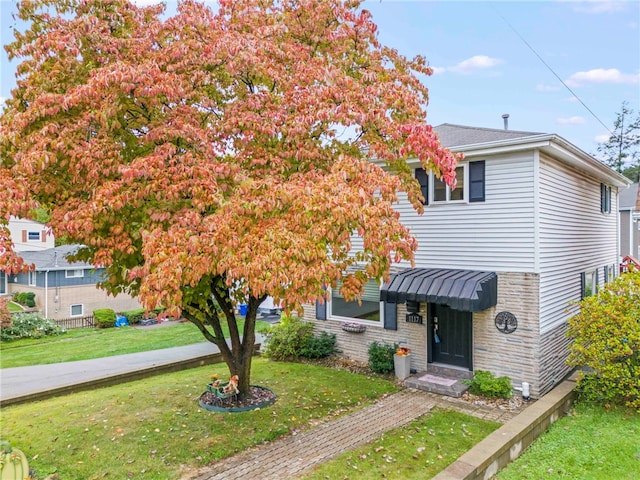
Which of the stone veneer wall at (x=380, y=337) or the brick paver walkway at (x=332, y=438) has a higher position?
the stone veneer wall at (x=380, y=337)

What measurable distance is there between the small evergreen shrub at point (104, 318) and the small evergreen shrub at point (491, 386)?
21615mm

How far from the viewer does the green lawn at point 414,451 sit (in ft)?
19.2

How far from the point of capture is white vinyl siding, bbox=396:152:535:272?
906 cm

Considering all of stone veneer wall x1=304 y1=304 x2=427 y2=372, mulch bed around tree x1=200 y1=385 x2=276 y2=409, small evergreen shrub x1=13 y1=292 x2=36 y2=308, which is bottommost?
small evergreen shrub x1=13 y1=292 x2=36 y2=308

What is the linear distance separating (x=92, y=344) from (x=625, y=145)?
2018 inches

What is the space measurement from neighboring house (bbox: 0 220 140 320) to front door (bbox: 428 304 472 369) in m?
20.7

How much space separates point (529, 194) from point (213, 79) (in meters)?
6.95

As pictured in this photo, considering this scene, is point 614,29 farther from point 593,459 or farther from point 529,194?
point 593,459

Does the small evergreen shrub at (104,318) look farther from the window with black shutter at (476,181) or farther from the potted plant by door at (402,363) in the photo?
the window with black shutter at (476,181)

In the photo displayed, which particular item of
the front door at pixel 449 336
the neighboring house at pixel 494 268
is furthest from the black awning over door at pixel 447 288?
the front door at pixel 449 336

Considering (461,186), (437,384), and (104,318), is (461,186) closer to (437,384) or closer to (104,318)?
(437,384)

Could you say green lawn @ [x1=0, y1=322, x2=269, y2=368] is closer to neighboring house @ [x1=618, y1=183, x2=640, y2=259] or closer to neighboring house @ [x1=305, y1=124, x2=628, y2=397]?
neighboring house @ [x1=305, y1=124, x2=628, y2=397]

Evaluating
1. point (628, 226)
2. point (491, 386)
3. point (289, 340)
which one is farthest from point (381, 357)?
point (628, 226)

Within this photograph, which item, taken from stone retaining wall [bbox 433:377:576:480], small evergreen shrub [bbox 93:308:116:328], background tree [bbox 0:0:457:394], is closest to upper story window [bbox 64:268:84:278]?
small evergreen shrub [bbox 93:308:116:328]
